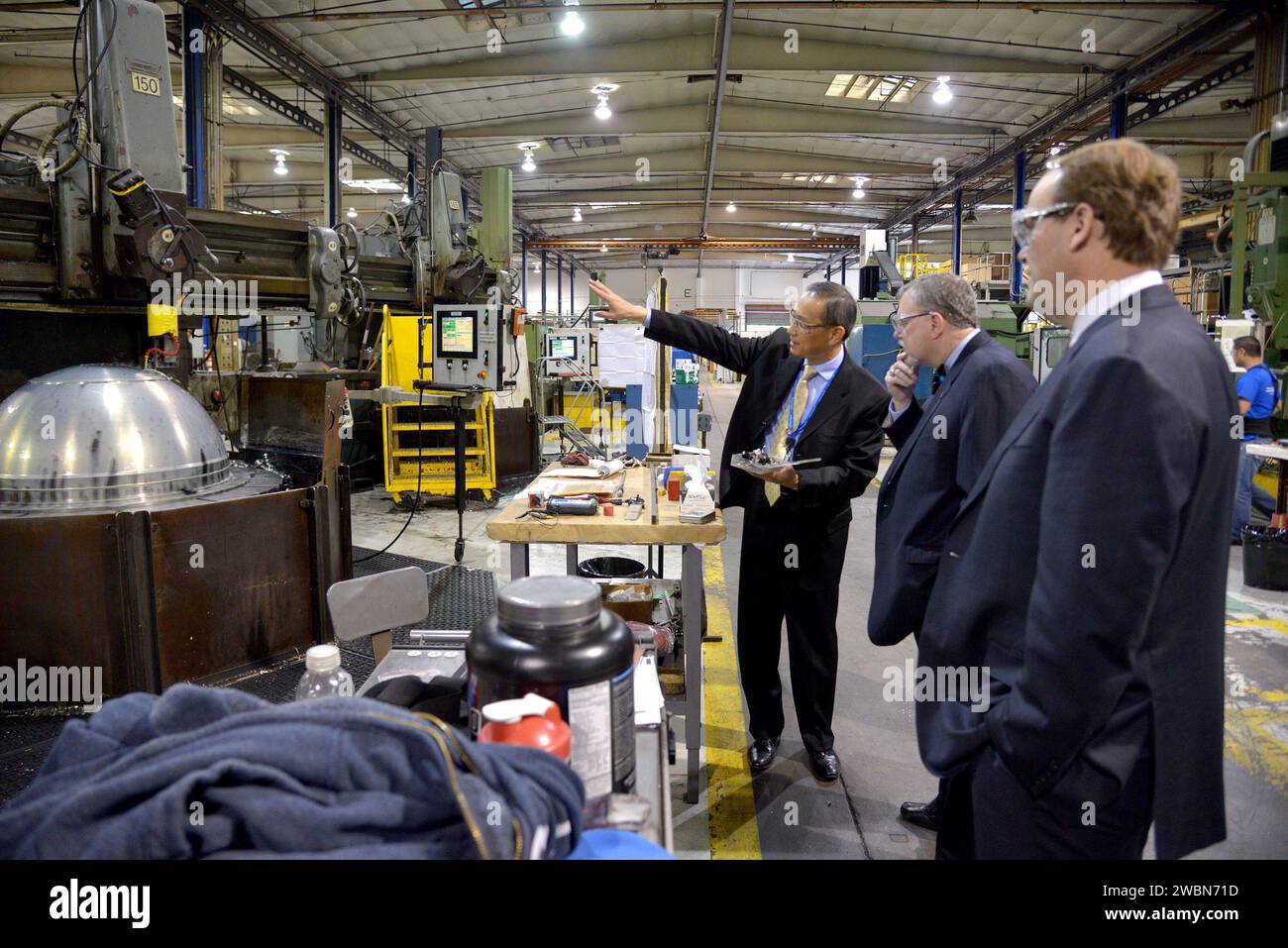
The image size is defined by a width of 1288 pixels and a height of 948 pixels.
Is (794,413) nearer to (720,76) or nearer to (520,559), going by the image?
(520,559)

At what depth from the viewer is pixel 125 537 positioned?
2.58 m

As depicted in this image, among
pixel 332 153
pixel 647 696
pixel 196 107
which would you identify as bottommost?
pixel 647 696

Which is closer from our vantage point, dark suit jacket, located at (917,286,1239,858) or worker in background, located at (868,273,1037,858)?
dark suit jacket, located at (917,286,1239,858)

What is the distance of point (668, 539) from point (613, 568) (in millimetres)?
1042

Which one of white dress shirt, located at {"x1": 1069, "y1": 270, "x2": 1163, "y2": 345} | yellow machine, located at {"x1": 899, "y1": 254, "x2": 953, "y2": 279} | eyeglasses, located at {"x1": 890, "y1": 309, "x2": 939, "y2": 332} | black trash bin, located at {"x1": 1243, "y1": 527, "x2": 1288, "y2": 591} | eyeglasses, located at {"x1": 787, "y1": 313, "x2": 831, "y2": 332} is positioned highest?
yellow machine, located at {"x1": 899, "y1": 254, "x2": 953, "y2": 279}

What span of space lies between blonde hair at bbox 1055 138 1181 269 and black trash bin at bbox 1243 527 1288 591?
15.5 ft

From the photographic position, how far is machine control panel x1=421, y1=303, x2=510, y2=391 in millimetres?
4949

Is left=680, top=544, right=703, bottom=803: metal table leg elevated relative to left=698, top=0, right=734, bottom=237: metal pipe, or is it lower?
lower

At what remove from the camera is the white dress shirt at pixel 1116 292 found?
1.22 metres

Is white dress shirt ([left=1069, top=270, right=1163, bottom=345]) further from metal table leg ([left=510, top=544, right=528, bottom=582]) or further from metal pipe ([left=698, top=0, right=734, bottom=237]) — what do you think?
metal pipe ([left=698, top=0, right=734, bottom=237])

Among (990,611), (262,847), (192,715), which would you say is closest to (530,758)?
(262,847)

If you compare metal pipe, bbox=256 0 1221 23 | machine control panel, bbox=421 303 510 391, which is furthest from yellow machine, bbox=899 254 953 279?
machine control panel, bbox=421 303 510 391

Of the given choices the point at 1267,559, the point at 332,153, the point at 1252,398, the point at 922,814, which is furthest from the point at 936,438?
the point at 332,153

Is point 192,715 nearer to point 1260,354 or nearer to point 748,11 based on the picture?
point 1260,354
